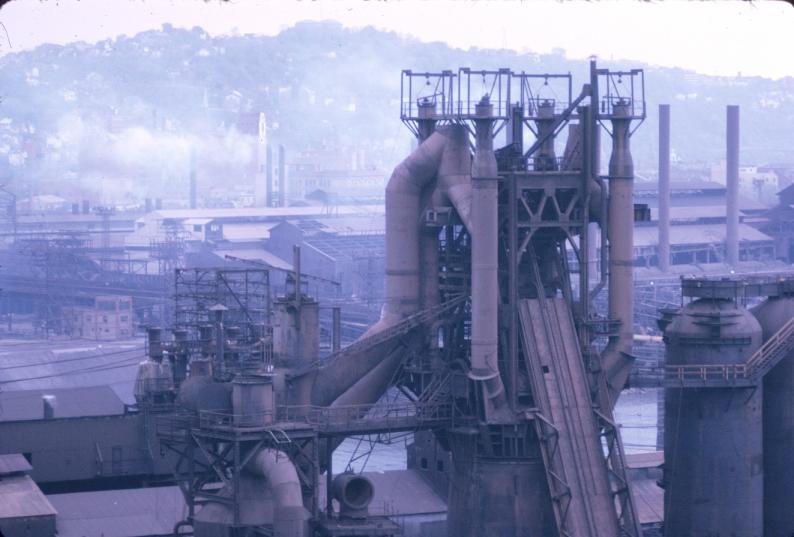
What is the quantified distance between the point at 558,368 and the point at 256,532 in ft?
20.0

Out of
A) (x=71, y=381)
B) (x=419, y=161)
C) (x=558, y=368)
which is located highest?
A: (x=419, y=161)

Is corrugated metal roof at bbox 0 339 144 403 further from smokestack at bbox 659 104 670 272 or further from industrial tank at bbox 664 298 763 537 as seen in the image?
industrial tank at bbox 664 298 763 537

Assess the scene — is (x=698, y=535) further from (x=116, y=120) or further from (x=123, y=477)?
(x=116, y=120)

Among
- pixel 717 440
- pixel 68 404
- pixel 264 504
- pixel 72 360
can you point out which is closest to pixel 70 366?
pixel 72 360

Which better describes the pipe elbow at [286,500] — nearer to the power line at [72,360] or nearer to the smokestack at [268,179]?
the power line at [72,360]

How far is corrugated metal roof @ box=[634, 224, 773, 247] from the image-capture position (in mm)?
105812

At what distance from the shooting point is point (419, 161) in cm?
2866

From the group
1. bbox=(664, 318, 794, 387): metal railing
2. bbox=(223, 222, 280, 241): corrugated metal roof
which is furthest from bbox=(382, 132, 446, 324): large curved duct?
bbox=(223, 222, 280, 241): corrugated metal roof

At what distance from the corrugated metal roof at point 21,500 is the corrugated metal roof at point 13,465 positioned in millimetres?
218

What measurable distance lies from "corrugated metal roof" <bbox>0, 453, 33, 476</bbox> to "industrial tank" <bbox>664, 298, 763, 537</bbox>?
11.6 meters

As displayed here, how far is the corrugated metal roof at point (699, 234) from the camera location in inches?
4166

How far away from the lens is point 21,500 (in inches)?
1027

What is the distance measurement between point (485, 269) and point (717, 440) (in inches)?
207

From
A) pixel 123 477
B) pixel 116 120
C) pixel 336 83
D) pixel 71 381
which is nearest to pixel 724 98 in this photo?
pixel 336 83
